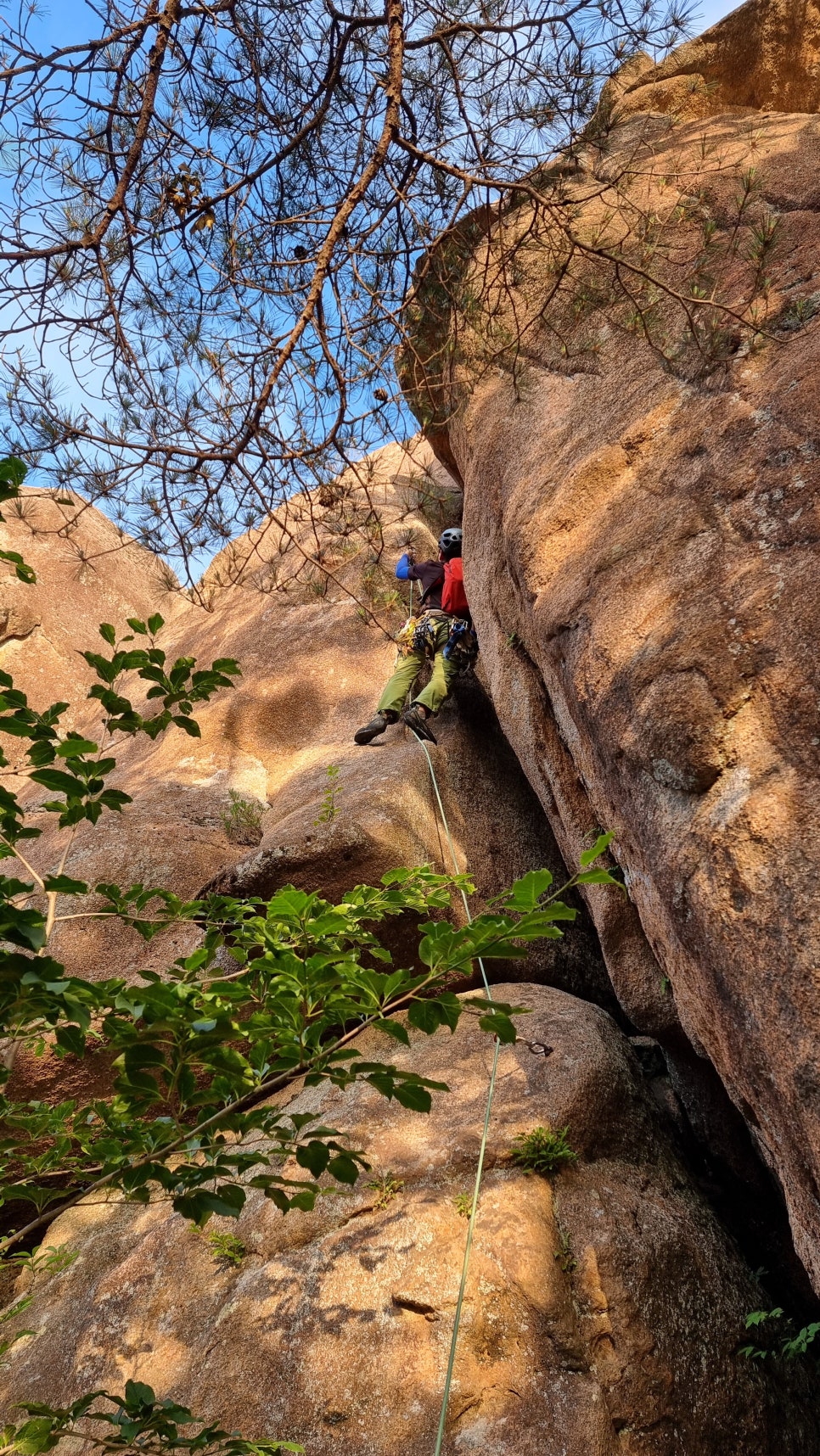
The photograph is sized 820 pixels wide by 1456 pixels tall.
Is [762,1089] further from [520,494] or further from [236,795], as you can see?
[236,795]

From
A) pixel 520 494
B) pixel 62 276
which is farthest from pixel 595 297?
pixel 62 276

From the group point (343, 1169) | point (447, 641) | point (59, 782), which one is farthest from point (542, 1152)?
point (447, 641)

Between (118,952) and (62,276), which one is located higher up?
(62,276)

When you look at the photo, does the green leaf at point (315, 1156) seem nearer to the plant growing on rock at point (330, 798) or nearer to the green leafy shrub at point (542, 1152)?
the green leafy shrub at point (542, 1152)

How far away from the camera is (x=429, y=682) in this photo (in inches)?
329

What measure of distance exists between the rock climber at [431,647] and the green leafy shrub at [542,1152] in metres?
3.77

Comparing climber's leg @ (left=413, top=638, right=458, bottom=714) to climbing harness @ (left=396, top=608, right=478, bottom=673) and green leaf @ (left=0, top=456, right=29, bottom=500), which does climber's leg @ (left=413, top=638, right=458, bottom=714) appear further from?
green leaf @ (left=0, top=456, right=29, bottom=500)

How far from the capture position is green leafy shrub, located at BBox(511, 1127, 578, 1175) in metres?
4.39

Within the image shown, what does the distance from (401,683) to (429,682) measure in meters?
0.25

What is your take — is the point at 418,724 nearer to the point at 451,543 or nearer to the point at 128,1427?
the point at 451,543

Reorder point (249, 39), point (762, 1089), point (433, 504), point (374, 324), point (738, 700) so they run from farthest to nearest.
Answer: point (433, 504), point (249, 39), point (374, 324), point (738, 700), point (762, 1089)

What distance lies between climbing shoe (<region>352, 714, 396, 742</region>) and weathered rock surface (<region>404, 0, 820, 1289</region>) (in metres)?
1.64

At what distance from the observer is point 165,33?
3.68 metres

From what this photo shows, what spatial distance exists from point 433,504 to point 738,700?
269cm
